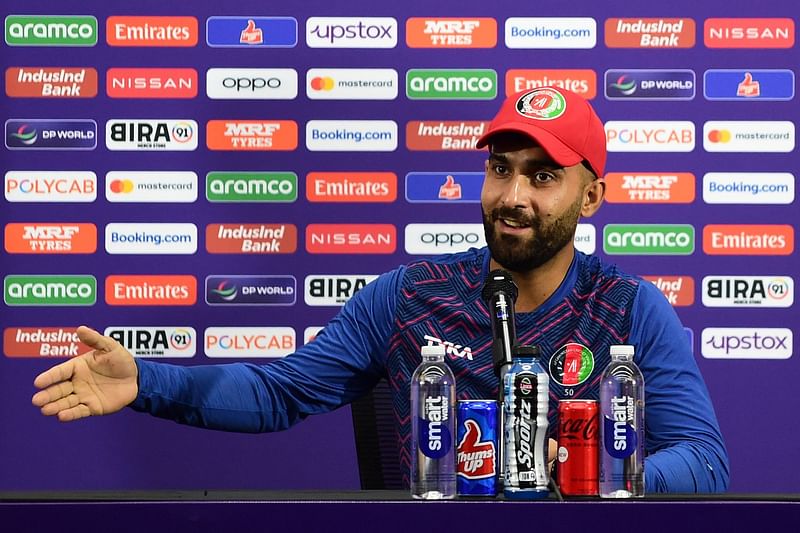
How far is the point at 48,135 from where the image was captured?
2.78m

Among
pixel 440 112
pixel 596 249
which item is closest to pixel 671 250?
pixel 596 249

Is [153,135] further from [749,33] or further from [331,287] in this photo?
[749,33]

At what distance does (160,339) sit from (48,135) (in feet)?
2.13

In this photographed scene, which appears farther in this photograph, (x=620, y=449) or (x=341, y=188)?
(x=341, y=188)

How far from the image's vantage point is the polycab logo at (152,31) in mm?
2811

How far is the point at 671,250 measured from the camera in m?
2.77

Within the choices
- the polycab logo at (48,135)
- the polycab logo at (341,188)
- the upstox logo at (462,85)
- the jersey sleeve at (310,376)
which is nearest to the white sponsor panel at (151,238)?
the polycab logo at (48,135)

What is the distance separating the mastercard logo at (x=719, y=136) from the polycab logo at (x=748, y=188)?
0.09 m

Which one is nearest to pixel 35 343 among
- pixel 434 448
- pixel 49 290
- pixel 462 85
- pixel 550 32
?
pixel 49 290

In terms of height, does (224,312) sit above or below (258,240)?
below

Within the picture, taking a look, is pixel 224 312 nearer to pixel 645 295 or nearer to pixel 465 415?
pixel 645 295

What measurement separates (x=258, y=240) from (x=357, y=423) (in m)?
0.98

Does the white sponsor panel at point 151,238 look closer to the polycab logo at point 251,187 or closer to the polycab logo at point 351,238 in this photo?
the polycab logo at point 251,187

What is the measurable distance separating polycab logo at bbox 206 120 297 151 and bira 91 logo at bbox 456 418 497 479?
172cm
